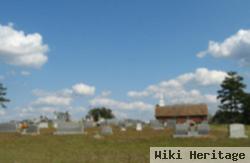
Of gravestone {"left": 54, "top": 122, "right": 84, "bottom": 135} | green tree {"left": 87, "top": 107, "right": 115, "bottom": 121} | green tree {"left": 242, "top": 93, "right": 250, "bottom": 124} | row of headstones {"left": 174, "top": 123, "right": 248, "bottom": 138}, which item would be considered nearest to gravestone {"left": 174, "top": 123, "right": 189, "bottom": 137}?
row of headstones {"left": 174, "top": 123, "right": 248, "bottom": 138}

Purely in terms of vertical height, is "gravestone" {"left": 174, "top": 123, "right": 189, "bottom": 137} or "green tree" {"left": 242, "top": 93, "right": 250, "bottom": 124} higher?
"green tree" {"left": 242, "top": 93, "right": 250, "bottom": 124}

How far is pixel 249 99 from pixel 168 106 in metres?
20.4

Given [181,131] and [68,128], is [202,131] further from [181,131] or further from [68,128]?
[68,128]

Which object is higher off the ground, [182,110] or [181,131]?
[182,110]

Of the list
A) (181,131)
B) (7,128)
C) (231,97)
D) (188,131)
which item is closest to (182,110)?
(231,97)

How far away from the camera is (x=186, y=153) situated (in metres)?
5.20

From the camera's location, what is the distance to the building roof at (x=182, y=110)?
8494 cm

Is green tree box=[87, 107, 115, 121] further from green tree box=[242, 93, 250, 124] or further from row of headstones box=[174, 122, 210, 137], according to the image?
row of headstones box=[174, 122, 210, 137]

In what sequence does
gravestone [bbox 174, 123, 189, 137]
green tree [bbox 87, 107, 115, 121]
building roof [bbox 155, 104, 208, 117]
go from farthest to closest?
green tree [bbox 87, 107, 115, 121] → building roof [bbox 155, 104, 208, 117] → gravestone [bbox 174, 123, 189, 137]

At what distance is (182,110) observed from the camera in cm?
8712

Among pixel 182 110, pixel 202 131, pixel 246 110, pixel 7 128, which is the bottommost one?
pixel 202 131

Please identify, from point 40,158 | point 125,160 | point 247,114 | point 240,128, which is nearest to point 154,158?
point 125,160

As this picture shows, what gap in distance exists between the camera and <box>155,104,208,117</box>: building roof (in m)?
84.9

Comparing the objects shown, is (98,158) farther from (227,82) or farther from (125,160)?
(227,82)
